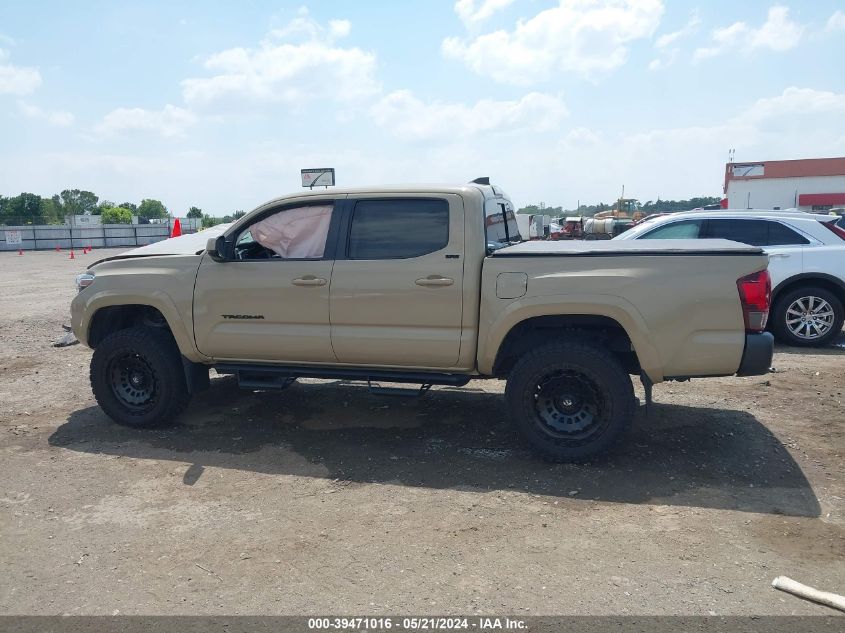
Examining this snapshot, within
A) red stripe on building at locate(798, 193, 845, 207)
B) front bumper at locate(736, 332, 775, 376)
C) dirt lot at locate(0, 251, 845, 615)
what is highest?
red stripe on building at locate(798, 193, 845, 207)

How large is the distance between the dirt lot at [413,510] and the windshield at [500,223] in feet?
5.11

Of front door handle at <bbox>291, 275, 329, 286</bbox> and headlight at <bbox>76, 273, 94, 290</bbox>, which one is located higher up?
front door handle at <bbox>291, 275, 329, 286</bbox>

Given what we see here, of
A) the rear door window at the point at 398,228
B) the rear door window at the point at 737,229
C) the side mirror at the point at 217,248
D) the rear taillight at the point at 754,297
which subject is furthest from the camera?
the rear door window at the point at 737,229

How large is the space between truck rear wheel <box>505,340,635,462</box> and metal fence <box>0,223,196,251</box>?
43493 millimetres

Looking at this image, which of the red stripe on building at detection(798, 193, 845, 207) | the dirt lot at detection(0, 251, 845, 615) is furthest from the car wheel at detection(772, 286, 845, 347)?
the red stripe on building at detection(798, 193, 845, 207)

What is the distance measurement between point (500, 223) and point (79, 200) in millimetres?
135211

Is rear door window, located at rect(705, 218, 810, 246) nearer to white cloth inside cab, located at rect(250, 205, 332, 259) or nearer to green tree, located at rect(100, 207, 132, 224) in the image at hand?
white cloth inside cab, located at rect(250, 205, 332, 259)

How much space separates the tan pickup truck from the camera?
4477mm

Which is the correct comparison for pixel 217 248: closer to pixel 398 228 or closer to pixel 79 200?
pixel 398 228

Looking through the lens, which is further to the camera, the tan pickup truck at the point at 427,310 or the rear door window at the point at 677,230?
the rear door window at the point at 677,230

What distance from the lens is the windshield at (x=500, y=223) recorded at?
5.22 metres

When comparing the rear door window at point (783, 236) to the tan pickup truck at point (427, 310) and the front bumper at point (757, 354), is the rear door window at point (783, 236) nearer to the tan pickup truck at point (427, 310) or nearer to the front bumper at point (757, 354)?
the tan pickup truck at point (427, 310)

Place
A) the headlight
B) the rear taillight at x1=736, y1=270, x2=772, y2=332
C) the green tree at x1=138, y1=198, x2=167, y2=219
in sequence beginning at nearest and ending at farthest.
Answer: the rear taillight at x1=736, y1=270, x2=772, y2=332
the headlight
the green tree at x1=138, y1=198, x2=167, y2=219

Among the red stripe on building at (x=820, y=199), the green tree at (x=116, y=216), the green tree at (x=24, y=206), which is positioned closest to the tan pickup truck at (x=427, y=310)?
the red stripe on building at (x=820, y=199)
